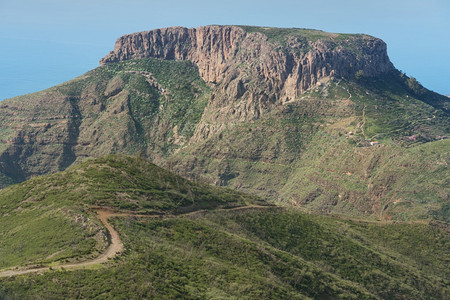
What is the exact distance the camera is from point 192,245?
75.2 meters

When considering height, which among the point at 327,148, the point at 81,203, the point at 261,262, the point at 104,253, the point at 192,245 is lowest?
the point at 261,262

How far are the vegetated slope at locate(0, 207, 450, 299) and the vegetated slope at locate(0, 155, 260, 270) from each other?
193 inches

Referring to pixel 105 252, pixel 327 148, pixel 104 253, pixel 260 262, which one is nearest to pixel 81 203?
pixel 105 252

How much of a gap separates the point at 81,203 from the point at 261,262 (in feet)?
109

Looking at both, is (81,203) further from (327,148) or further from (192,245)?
(327,148)

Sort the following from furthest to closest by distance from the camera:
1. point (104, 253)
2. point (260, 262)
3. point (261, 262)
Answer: point (261, 262) → point (260, 262) → point (104, 253)

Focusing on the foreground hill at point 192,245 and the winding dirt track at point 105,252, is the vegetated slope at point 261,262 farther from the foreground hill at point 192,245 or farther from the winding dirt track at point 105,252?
the winding dirt track at point 105,252

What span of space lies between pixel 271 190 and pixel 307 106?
4119 cm

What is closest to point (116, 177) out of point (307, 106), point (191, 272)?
point (191, 272)

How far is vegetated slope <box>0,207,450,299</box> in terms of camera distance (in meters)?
54.5

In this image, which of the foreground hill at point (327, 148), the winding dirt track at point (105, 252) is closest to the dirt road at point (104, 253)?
the winding dirt track at point (105, 252)

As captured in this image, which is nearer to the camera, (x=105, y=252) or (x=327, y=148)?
(x=105, y=252)

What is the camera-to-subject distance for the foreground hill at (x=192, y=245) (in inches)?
2250

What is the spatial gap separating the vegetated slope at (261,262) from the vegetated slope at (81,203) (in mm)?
4902
